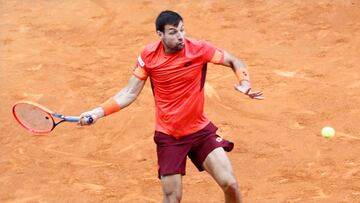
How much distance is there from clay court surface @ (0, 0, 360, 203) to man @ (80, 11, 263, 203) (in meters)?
1.70

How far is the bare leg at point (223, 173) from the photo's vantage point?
24.0 ft

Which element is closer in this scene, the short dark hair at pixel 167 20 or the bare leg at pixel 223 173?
the short dark hair at pixel 167 20

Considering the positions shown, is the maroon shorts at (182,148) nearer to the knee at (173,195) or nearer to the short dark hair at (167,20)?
the knee at (173,195)

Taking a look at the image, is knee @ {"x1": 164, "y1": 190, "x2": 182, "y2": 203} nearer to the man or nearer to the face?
the man

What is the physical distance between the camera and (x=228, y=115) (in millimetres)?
11211

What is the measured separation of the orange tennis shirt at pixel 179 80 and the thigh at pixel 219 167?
330 millimetres

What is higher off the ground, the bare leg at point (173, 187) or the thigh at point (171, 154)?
the thigh at point (171, 154)

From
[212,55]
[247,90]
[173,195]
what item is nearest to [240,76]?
[247,90]

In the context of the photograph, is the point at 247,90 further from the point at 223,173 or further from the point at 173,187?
the point at 173,187

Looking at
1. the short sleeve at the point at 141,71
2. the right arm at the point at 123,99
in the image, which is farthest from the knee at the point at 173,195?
the short sleeve at the point at 141,71

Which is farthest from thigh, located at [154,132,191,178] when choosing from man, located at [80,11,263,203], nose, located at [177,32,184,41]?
nose, located at [177,32,184,41]

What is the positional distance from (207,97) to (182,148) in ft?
14.5

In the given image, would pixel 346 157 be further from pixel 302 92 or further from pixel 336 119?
pixel 302 92

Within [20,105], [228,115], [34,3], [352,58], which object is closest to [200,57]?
[20,105]
